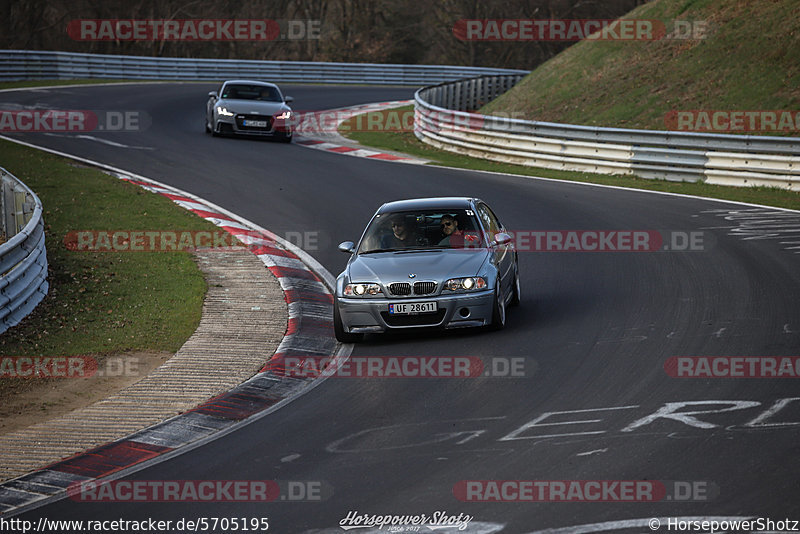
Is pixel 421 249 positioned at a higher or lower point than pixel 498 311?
higher

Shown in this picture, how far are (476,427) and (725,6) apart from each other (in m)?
26.9

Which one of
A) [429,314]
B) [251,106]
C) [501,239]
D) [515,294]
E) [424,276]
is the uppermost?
[251,106]

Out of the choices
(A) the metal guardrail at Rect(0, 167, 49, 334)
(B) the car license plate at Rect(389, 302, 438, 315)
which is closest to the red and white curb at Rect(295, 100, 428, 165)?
(A) the metal guardrail at Rect(0, 167, 49, 334)

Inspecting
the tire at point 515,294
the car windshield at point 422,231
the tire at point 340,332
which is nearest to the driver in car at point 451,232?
the car windshield at point 422,231

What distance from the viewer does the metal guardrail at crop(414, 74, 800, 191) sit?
2092cm

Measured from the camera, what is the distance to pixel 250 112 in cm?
2752

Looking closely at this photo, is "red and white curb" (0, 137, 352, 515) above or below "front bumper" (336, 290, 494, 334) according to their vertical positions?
below

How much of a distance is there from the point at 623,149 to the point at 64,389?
16018 millimetres


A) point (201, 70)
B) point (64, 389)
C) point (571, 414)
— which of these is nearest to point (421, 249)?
point (571, 414)

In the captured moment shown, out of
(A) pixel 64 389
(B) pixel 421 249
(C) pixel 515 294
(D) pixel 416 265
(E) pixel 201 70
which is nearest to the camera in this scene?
(A) pixel 64 389

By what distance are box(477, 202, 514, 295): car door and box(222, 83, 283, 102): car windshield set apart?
1632cm

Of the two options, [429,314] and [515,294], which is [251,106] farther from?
[429,314]

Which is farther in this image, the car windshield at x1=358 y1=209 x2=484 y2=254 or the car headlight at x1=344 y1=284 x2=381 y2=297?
the car windshield at x1=358 y1=209 x2=484 y2=254

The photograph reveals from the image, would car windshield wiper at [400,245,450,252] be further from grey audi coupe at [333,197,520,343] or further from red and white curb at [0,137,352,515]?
red and white curb at [0,137,352,515]
